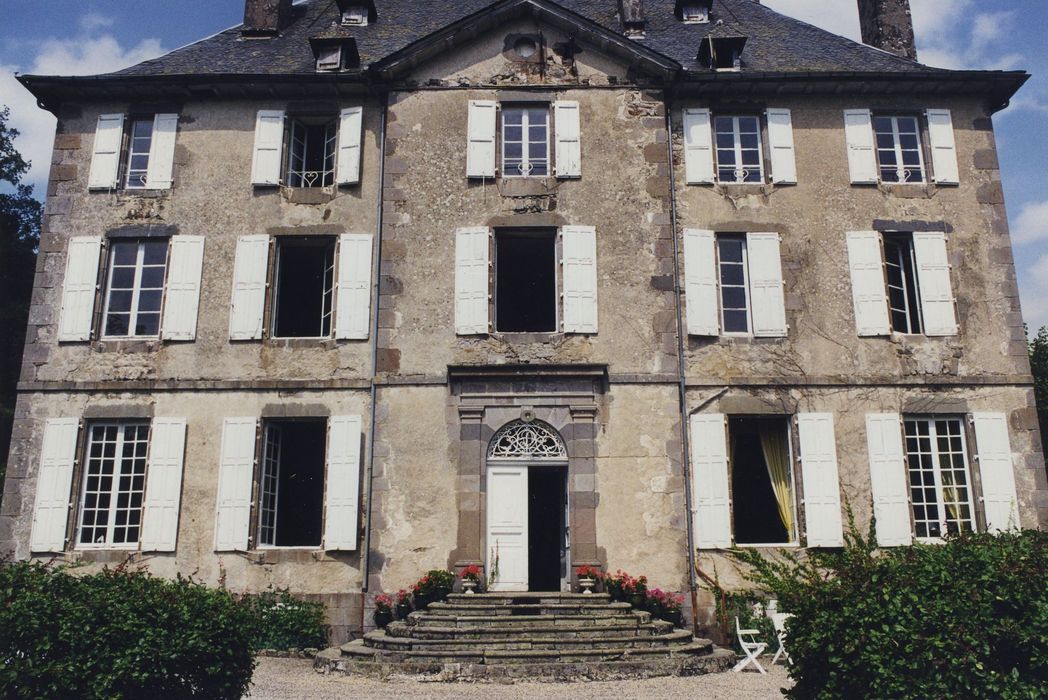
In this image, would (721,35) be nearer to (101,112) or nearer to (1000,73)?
(1000,73)

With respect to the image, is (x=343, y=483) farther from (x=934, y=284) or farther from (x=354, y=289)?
(x=934, y=284)

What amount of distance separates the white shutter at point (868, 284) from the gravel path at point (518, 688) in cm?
520

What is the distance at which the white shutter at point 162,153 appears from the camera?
12930mm

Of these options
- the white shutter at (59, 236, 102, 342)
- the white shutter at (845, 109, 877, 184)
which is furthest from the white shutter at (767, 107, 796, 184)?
the white shutter at (59, 236, 102, 342)

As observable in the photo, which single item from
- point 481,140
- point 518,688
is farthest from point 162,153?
point 518,688

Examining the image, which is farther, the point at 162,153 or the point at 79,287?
the point at 162,153

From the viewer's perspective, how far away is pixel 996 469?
11.9 meters

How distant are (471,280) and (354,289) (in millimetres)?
1602

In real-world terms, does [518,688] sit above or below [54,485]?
below

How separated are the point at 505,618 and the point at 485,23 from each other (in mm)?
8232

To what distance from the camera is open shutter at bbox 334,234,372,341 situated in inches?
481

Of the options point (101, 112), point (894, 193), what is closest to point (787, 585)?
point (894, 193)

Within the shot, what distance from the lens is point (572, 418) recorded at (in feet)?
38.8

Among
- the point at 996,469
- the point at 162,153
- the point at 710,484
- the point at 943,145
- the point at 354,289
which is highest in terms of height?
the point at 943,145
